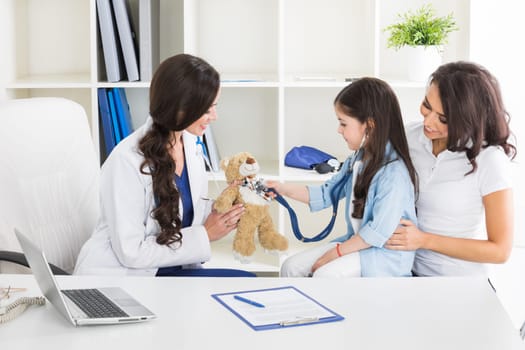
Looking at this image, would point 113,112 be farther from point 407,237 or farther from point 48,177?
point 407,237

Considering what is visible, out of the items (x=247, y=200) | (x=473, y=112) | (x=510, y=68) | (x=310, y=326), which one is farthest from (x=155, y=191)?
(x=510, y=68)

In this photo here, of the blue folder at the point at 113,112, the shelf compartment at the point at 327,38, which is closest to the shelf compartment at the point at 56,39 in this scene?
the blue folder at the point at 113,112

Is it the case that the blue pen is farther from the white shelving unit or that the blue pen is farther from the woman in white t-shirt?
the white shelving unit

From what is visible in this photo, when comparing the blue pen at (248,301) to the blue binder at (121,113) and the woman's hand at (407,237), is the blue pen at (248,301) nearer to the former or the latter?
the woman's hand at (407,237)

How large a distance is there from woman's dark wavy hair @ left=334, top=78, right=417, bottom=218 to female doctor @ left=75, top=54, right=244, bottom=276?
1.37 feet

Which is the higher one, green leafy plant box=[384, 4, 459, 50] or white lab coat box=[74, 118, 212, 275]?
green leafy plant box=[384, 4, 459, 50]

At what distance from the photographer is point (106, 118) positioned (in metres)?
3.31

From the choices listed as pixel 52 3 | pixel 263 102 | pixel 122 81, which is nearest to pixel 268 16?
pixel 263 102

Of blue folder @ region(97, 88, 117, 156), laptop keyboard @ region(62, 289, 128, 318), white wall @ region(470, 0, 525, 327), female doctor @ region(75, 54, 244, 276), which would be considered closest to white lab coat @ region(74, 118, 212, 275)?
female doctor @ region(75, 54, 244, 276)

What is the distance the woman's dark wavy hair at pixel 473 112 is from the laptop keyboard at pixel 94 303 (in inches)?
42.0

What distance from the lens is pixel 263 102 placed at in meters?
3.62

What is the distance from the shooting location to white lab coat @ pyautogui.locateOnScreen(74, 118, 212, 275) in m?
2.23

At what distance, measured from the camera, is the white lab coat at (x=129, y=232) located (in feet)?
Result: 7.33

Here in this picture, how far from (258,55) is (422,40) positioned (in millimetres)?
751
